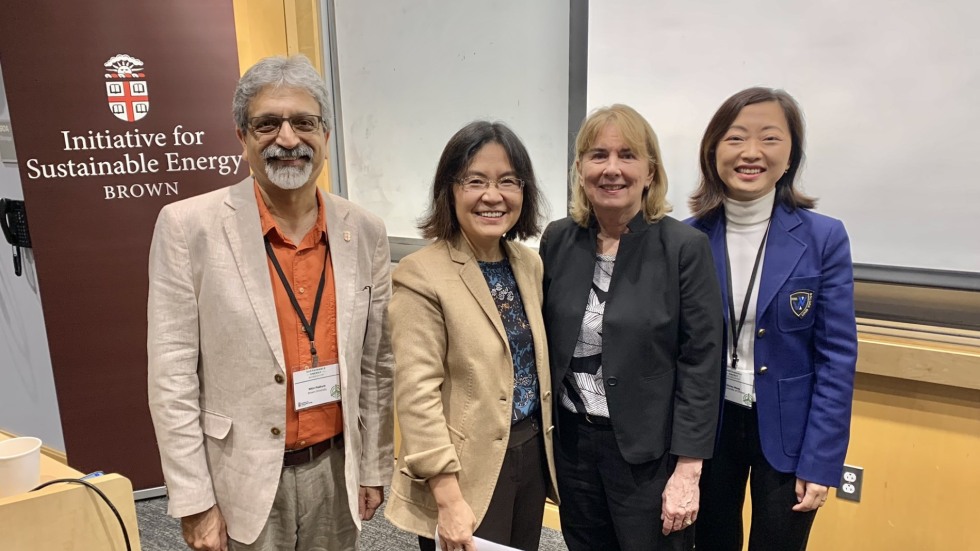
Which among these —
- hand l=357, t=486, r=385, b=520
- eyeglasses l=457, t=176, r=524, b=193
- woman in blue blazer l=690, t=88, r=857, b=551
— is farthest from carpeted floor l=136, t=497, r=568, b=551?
eyeglasses l=457, t=176, r=524, b=193

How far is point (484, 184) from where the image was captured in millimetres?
1320

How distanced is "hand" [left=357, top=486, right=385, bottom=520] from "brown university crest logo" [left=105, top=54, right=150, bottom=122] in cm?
200

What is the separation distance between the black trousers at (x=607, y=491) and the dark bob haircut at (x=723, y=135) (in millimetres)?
662

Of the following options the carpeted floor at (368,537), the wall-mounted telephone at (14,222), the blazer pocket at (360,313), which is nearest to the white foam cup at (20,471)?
the blazer pocket at (360,313)

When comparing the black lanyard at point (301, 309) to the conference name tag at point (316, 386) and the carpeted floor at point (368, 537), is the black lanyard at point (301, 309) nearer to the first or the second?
the conference name tag at point (316, 386)

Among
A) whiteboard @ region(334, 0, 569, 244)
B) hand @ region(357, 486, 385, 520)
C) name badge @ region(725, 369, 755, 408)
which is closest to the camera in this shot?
name badge @ region(725, 369, 755, 408)

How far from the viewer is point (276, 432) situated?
4.47ft

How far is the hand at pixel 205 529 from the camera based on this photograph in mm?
1365

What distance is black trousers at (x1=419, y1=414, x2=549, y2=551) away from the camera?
137cm

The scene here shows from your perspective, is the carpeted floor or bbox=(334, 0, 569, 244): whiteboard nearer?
the carpeted floor

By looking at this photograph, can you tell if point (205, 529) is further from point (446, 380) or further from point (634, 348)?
point (634, 348)

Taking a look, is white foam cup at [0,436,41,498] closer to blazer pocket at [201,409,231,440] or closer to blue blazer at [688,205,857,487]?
blazer pocket at [201,409,231,440]

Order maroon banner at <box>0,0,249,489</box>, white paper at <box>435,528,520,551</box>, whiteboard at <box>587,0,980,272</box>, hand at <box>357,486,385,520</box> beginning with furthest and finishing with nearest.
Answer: maroon banner at <box>0,0,249,489</box>, whiteboard at <box>587,0,980,272</box>, hand at <box>357,486,385,520</box>, white paper at <box>435,528,520,551</box>

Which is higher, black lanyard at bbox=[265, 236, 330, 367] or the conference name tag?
black lanyard at bbox=[265, 236, 330, 367]
